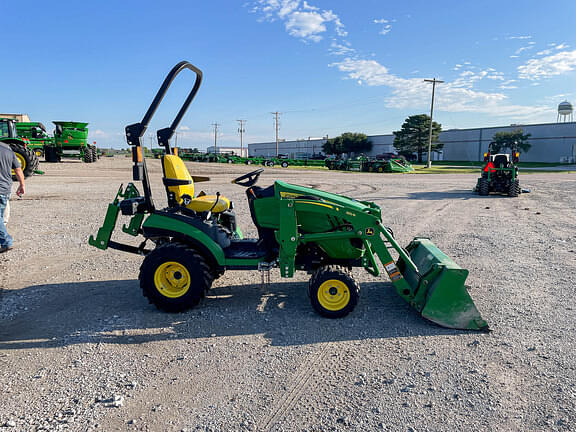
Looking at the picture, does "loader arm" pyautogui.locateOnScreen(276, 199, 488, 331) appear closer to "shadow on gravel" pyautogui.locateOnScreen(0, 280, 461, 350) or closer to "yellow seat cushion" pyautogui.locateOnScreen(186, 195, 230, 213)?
"shadow on gravel" pyautogui.locateOnScreen(0, 280, 461, 350)

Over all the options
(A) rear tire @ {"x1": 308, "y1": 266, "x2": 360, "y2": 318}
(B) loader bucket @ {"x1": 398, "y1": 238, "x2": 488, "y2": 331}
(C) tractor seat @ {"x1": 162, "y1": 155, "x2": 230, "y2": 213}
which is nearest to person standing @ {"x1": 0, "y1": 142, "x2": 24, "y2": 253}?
(C) tractor seat @ {"x1": 162, "y1": 155, "x2": 230, "y2": 213}

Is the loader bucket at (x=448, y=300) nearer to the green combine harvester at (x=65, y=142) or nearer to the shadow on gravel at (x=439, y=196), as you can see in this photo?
the shadow on gravel at (x=439, y=196)

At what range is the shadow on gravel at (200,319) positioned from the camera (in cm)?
381

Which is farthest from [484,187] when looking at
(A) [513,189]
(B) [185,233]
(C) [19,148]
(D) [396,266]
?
(C) [19,148]

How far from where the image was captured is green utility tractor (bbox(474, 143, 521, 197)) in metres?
15.5

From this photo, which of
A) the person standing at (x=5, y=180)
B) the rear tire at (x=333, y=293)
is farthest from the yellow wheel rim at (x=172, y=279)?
the person standing at (x=5, y=180)

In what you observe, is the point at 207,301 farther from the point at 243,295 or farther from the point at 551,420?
the point at 551,420

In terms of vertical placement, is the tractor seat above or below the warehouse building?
below

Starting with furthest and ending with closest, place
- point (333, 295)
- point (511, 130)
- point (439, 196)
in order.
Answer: point (511, 130), point (439, 196), point (333, 295)

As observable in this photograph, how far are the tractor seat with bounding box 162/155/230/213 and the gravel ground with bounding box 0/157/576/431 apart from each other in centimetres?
113

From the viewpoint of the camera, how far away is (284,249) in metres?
4.24

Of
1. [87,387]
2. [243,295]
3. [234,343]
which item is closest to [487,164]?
[243,295]

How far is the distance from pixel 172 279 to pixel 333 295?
179 centimetres

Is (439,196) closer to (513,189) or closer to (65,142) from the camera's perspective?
(513,189)
